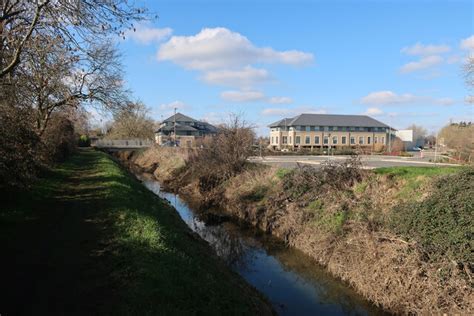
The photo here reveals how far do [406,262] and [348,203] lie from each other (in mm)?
4370

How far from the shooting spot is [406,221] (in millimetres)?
9500

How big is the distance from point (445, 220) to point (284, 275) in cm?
437

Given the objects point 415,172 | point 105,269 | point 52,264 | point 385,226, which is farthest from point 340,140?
point 52,264

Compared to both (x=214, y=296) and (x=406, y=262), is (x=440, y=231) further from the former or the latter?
(x=214, y=296)

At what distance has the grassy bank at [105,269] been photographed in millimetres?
5691

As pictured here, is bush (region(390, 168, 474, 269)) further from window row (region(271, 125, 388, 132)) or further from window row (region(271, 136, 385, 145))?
window row (region(271, 125, 388, 132))

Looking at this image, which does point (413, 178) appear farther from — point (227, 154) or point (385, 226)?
point (227, 154)

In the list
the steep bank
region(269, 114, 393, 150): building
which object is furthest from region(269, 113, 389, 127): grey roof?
the steep bank

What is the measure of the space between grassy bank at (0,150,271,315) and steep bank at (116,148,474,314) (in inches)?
118

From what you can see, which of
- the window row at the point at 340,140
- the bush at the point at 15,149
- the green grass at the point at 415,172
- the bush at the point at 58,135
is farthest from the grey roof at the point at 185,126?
the green grass at the point at 415,172

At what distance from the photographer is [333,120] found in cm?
8494

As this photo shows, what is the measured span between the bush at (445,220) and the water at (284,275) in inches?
77.1

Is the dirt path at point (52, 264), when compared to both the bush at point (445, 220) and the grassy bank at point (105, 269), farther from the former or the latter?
the bush at point (445, 220)

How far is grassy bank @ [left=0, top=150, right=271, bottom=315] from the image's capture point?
5.69 m
